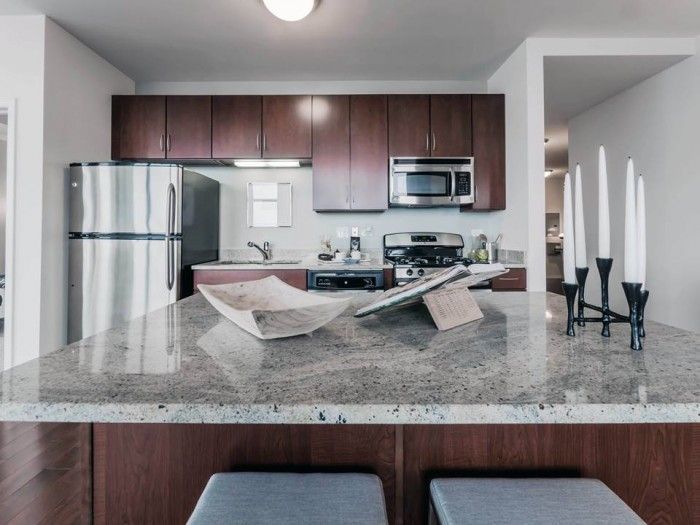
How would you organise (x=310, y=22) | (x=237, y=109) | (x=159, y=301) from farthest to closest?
1. (x=237, y=109)
2. (x=159, y=301)
3. (x=310, y=22)

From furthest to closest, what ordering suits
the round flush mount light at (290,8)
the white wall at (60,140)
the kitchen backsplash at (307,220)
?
the kitchen backsplash at (307,220) < the white wall at (60,140) < the round flush mount light at (290,8)

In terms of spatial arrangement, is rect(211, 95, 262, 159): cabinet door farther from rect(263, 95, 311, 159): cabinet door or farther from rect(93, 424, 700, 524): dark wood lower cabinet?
rect(93, 424, 700, 524): dark wood lower cabinet

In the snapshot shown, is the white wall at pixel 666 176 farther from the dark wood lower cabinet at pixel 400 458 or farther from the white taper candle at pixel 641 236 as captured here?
the dark wood lower cabinet at pixel 400 458

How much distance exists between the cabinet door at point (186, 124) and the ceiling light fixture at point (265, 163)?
1.04 feet

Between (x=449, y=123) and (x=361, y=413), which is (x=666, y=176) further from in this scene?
(x=361, y=413)

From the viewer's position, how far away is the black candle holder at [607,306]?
0.78 m

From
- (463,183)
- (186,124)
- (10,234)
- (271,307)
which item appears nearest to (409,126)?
(463,183)

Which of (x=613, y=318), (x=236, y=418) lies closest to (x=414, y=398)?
→ (x=236, y=418)

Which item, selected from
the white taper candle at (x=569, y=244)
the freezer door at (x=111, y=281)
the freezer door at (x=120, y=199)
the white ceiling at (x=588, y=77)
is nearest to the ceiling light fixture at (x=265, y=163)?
the freezer door at (x=120, y=199)

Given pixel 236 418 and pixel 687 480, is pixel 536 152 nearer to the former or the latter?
pixel 687 480

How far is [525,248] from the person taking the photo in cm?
310

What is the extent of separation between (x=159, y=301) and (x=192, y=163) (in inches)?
53.9

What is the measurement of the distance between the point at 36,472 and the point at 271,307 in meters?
1.57

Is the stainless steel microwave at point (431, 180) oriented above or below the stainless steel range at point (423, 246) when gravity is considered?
above
